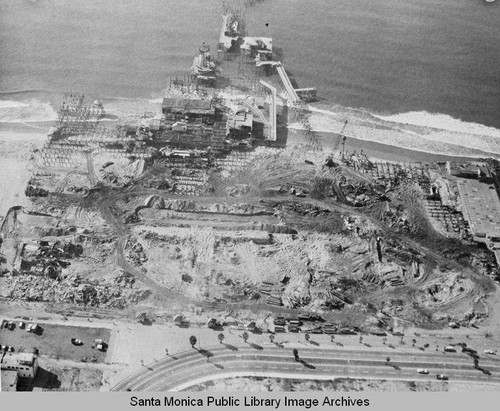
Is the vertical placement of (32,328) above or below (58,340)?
above

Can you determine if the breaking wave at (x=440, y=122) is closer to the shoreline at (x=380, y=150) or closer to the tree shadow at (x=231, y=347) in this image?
the shoreline at (x=380, y=150)

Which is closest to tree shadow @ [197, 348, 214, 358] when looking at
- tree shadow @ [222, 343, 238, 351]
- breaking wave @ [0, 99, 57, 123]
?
tree shadow @ [222, 343, 238, 351]

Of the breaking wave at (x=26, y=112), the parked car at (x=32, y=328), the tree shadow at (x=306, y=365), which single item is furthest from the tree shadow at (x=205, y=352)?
the breaking wave at (x=26, y=112)

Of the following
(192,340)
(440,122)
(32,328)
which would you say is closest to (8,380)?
(32,328)

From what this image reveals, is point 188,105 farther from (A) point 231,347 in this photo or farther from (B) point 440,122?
(A) point 231,347

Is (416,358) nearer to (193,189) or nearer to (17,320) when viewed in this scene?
(193,189)
